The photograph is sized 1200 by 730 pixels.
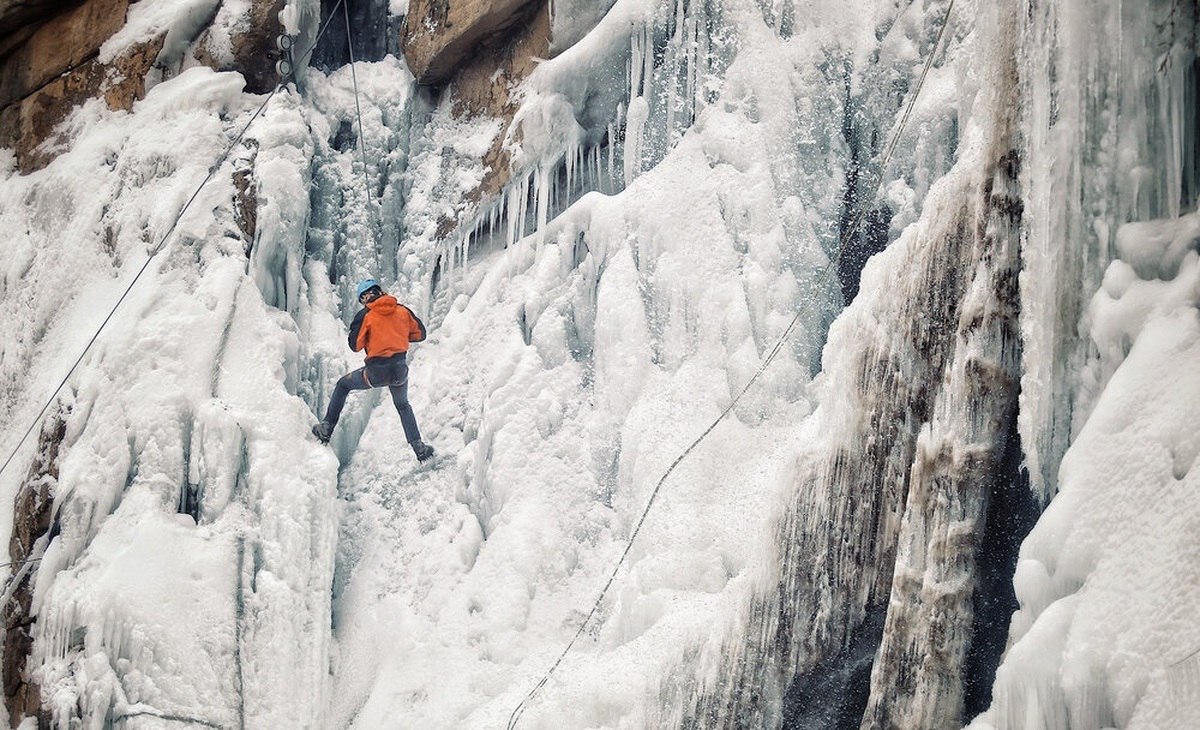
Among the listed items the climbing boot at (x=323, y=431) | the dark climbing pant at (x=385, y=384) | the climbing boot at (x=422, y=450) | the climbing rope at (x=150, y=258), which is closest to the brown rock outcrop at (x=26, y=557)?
the climbing rope at (x=150, y=258)

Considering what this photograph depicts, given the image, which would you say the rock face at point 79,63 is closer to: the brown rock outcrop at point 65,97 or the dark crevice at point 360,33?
the brown rock outcrop at point 65,97

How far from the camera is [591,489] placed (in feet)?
22.3

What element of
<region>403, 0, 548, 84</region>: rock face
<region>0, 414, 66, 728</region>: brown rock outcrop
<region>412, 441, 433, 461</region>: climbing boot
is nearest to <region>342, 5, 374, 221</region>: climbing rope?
<region>403, 0, 548, 84</region>: rock face

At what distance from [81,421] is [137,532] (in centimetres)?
94

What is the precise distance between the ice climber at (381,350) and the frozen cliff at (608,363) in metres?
0.30

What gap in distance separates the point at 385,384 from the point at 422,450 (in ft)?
1.72

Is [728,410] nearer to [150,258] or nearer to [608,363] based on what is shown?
[608,363]

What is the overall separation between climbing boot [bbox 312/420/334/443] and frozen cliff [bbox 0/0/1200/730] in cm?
9

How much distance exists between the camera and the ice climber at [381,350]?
6.96 metres

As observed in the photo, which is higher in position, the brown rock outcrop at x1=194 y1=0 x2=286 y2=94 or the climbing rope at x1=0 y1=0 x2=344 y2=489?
the brown rock outcrop at x1=194 y1=0 x2=286 y2=94

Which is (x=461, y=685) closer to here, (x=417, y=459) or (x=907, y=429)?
(x=417, y=459)

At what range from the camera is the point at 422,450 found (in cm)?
723

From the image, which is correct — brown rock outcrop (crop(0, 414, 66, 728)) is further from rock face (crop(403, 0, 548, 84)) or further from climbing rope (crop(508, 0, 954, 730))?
rock face (crop(403, 0, 548, 84))

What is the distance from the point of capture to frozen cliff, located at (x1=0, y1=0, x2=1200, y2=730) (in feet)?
12.3
